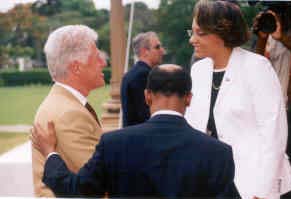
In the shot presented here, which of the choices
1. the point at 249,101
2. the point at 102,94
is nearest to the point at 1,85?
the point at 102,94

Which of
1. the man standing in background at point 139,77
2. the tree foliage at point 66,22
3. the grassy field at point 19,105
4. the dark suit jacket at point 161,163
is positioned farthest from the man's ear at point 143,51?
the dark suit jacket at point 161,163

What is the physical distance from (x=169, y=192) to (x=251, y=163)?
365 millimetres

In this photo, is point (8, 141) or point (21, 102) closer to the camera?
point (21, 102)

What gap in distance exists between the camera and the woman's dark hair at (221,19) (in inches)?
49.2

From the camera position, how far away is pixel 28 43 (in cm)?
200

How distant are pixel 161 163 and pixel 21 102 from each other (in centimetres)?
105

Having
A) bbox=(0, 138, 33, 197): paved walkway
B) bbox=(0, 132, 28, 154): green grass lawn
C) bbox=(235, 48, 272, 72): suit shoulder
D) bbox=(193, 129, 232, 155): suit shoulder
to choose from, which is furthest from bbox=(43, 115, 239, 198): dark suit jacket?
bbox=(0, 132, 28, 154): green grass lawn

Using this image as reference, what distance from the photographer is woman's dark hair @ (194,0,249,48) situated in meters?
1.25

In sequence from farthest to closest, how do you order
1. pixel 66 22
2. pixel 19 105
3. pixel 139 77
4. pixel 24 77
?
pixel 139 77 → pixel 66 22 → pixel 19 105 → pixel 24 77

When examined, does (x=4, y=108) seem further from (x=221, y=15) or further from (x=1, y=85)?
(x=221, y=15)

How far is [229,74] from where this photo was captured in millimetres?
1285

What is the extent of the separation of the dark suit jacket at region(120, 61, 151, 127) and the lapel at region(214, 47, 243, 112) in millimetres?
1040

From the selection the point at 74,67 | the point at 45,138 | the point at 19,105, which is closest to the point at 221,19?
the point at 74,67

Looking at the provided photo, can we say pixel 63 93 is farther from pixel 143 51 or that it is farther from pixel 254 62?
pixel 143 51
